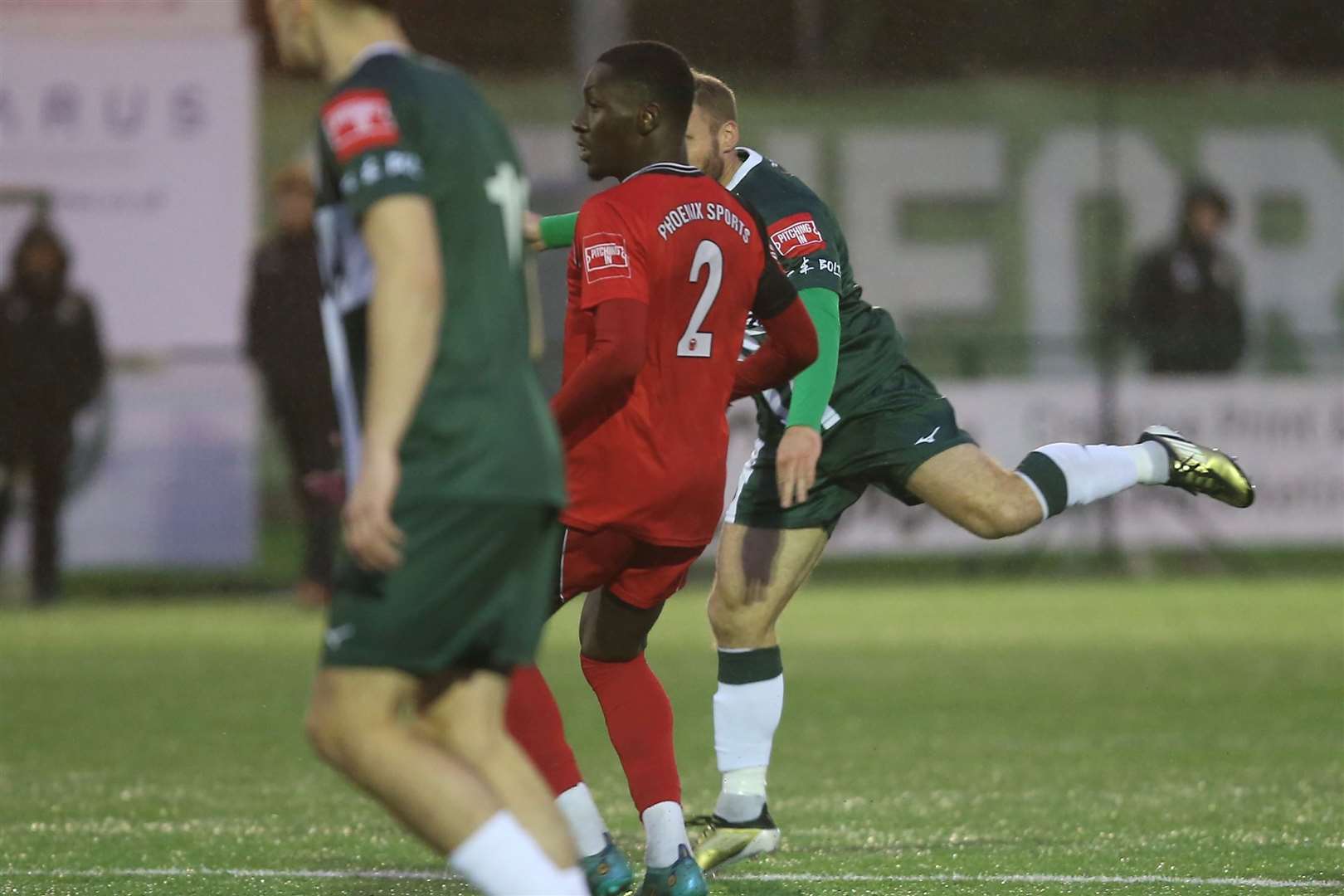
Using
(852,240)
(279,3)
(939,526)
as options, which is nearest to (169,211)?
(939,526)

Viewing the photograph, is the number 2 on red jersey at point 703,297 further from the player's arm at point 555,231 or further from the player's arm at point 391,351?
the player's arm at point 391,351

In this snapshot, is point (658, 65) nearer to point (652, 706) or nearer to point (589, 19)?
point (652, 706)

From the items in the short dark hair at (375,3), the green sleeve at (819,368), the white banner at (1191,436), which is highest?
the short dark hair at (375,3)

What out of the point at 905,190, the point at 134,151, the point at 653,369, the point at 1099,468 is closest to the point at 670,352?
the point at 653,369

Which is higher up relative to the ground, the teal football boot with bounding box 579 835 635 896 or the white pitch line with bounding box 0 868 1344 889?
the teal football boot with bounding box 579 835 635 896

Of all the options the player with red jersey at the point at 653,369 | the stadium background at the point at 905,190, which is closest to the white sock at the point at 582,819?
the player with red jersey at the point at 653,369

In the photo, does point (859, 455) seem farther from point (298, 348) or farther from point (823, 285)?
point (298, 348)

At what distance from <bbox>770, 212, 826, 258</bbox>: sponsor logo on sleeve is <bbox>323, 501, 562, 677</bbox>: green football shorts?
2.21 meters

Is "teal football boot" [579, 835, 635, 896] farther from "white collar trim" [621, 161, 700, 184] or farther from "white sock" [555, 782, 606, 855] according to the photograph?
"white collar trim" [621, 161, 700, 184]

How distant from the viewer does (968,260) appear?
76.0 feet

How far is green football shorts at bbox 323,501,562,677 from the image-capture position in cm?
362

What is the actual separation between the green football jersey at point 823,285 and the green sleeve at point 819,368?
4 cm

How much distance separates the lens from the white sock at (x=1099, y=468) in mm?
6652

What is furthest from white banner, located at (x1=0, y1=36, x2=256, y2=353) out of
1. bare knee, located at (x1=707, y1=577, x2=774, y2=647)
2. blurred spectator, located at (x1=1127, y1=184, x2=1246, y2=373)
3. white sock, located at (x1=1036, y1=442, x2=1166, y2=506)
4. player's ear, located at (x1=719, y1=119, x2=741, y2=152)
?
bare knee, located at (x1=707, y1=577, x2=774, y2=647)
